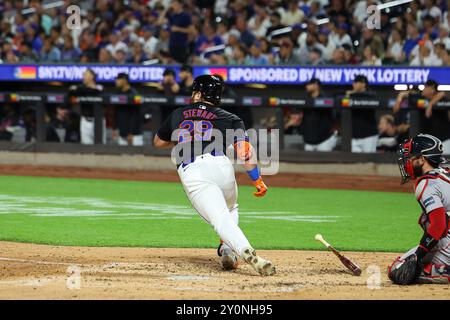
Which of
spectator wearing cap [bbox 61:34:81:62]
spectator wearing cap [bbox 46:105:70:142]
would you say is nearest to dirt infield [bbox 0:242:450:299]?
spectator wearing cap [bbox 46:105:70:142]

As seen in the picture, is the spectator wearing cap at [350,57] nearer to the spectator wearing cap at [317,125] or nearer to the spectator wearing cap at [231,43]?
the spectator wearing cap at [317,125]

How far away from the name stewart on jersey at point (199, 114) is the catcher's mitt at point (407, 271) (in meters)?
2.01

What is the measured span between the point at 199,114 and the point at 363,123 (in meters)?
10.5

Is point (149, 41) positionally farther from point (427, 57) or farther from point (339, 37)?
point (427, 57)

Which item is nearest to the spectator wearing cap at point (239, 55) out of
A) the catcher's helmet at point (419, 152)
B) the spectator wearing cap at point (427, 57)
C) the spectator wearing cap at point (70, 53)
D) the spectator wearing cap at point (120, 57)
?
the spectator wearing cap at point (120, 57)

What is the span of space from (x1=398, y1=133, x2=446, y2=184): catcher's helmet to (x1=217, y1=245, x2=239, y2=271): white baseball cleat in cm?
172

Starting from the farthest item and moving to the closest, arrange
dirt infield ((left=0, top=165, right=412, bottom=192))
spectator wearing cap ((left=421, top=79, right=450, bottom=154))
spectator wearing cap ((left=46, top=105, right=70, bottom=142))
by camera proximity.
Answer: spectator wearing cap ((left=46, top=105, right=70, bottom=142)) < dirt infield ((left=0, top=165, right=412, bottom=192)) < spectator wearing cap ((left=421, top=79, right=450, bottom=154))

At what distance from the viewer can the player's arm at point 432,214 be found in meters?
7.02

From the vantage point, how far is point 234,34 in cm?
2038

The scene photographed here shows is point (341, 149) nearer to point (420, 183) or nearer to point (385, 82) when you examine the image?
point (385, 82)

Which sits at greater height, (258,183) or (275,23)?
(275,23)

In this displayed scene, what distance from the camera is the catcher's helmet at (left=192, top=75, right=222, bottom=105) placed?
8.07 metres

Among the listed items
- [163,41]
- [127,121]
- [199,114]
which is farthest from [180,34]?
[199,114]

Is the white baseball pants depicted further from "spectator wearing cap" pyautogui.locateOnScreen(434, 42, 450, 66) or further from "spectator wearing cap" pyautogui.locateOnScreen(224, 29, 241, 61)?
"spectator wearing cap" pyautogui.locateOnScreen(224, 29, 241, 61)
